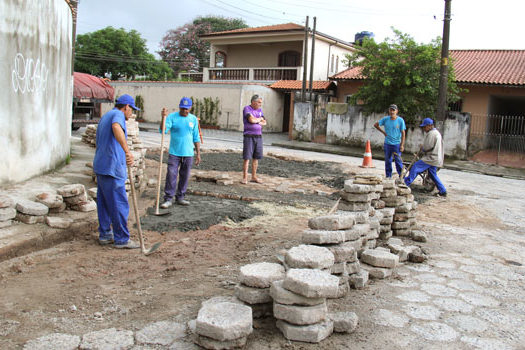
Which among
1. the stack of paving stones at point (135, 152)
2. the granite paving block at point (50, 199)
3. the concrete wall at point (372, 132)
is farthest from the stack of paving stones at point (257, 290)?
the concrete wall at point (372, 132)

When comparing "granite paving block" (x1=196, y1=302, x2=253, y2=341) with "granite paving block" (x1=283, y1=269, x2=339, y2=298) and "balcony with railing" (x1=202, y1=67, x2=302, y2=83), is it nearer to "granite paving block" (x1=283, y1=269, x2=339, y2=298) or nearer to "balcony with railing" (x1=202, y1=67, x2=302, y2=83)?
"granite paving block" (x1=283, y1=269, x2=339, y2=298)

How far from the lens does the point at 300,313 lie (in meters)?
3.24

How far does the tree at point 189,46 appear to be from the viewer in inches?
1841

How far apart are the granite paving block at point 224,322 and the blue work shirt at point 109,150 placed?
249 centimetres

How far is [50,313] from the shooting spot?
141 inches

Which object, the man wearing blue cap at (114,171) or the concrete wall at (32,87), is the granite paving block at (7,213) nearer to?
the man wearing blue cap at (114,171)

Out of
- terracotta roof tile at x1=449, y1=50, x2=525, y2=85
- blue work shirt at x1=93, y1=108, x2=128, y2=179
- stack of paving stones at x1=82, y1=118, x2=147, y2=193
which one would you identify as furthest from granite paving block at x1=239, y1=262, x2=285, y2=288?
terracotta roof tile at x1=449, y1=50, x2=525, y2=85

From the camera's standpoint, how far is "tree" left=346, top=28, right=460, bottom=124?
18766mm

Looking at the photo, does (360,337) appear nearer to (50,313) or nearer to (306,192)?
(50,313)

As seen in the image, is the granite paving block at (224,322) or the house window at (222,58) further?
the house window at (222,58)

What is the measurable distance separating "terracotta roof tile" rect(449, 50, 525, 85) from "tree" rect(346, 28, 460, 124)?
1404 mm

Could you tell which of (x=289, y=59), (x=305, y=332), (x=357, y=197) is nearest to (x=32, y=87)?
(x=357, y=197)

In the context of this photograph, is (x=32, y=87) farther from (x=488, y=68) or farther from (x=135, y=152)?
(x=488, y=68)

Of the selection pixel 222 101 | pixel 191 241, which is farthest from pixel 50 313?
pixel 222 101
